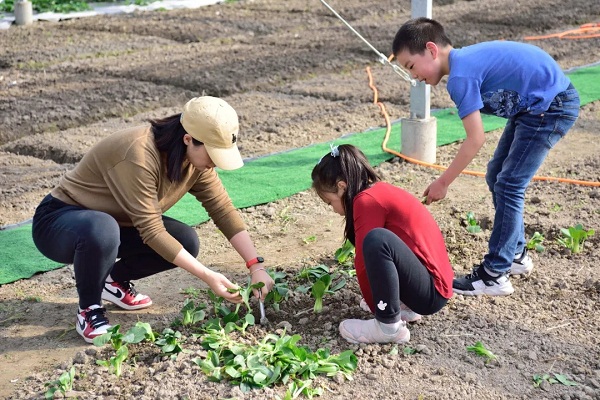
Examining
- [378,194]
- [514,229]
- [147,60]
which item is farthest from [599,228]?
[147,60]

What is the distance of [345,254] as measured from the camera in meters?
4.53

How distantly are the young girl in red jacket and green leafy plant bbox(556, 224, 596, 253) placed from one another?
4.04ft

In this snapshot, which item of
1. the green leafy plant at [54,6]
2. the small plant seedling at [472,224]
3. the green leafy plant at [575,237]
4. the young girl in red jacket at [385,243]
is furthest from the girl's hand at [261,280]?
the green leafy plant at [54,6]

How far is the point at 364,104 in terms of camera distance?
311 inches

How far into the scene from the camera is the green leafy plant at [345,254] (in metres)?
4.50

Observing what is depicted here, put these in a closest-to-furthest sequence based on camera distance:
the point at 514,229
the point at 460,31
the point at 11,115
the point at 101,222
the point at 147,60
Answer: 1. the point at 101,222
2. the point at 514,229
3. the point at 11,115
4. the point at 147,60
5. the point at 460,31

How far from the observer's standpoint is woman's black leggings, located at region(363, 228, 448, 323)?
3447 millimetres

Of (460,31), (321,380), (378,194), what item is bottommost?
(460,31)

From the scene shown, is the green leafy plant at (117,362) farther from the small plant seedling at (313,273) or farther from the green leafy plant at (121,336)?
the small plant seedling at (313,273)

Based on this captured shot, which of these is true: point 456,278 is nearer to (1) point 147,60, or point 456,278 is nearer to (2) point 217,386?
(2) point 217,386

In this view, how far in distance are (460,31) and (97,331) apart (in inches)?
332

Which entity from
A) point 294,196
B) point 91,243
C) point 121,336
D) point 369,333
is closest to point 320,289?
point 369,333

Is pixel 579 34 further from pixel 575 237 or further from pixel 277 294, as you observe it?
pixel 277 294

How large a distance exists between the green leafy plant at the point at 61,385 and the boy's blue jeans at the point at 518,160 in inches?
76.9
